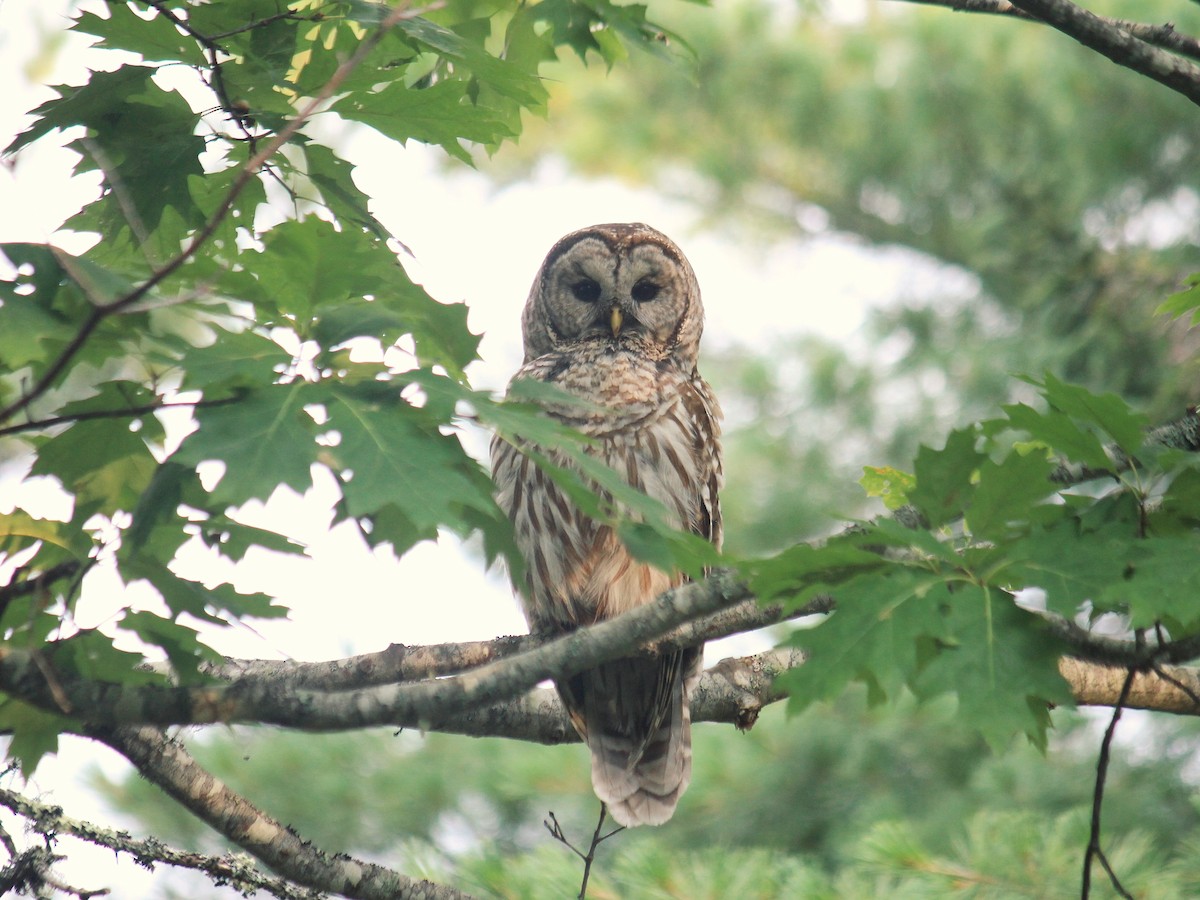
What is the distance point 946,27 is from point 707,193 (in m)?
2.46

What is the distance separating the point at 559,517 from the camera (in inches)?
159

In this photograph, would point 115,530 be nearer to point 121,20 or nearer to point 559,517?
point 121,20

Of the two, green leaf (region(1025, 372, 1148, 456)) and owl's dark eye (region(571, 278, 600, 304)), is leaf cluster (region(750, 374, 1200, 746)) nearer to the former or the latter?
green leaf (region(1025, 372, 1148, 456))

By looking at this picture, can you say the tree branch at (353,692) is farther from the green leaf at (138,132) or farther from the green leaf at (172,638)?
the green leaf at (138,132)

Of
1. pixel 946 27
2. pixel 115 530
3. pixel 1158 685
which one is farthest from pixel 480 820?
pixel 946 27

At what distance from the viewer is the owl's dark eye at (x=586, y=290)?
15.6 feet

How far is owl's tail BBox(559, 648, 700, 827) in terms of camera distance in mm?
4125

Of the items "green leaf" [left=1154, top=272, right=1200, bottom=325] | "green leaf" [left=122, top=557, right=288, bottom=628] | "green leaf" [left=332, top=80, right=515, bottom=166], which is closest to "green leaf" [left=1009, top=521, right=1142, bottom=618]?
"green leaf" [left=1154, top=272, right=1200, bottom=325]

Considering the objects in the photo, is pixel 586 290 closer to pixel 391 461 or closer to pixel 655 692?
pixel 655 692

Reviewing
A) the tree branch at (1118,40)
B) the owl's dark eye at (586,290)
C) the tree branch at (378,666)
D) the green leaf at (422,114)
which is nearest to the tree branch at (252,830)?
the tree branch at (378,666)

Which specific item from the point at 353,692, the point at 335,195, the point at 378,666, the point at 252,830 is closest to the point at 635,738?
the point at 378,666

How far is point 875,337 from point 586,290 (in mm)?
3751

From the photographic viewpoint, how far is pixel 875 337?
8039 mm

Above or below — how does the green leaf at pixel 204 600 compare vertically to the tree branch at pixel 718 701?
above
